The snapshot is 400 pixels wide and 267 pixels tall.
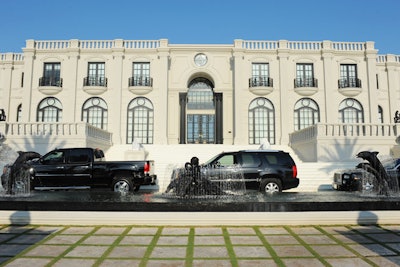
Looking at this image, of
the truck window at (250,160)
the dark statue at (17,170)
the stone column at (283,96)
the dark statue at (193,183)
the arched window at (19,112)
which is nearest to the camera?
the dark statue at (193,183)

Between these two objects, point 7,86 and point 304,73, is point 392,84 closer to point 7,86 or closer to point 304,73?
point 304,73

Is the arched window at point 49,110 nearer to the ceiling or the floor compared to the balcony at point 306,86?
nearer to the floor

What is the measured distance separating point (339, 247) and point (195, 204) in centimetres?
301

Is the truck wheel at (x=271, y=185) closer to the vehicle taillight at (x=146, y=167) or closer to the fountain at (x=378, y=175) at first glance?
the fountain at (x=378, y=175)

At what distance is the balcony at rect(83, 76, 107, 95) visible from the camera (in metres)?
28.0

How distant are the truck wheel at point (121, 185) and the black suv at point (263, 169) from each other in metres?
2.93

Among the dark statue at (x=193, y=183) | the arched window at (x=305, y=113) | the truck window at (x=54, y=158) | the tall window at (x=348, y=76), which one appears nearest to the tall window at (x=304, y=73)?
the arched window at (x=305, y=113)

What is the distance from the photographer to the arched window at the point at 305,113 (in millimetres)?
28438

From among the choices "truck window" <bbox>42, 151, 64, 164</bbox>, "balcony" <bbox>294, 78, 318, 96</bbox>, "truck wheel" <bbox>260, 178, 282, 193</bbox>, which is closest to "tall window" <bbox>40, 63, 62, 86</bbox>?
"truck window" <bbox>42, 151, 64, 164</bbox>

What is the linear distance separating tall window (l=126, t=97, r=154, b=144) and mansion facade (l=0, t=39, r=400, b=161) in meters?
0.09

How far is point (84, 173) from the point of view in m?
11.3

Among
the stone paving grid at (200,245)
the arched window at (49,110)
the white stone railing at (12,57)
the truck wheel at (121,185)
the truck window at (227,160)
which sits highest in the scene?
the white stone railing at (12,57)

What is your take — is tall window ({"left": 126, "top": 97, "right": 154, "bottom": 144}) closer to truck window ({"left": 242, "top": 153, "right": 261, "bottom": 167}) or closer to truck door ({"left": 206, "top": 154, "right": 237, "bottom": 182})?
truck door ({"left": 206, "top": 154, "right": 237, "bottom": 182})

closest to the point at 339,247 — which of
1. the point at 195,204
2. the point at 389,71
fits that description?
the point at 195,204
